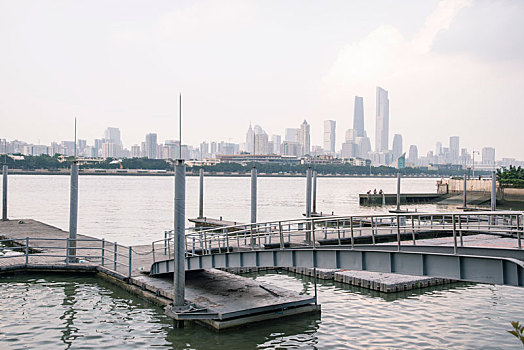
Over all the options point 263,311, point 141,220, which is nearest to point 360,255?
point 263,311

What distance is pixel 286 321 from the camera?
16.6 meters

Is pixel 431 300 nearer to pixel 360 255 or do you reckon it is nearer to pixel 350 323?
pixel 350 323

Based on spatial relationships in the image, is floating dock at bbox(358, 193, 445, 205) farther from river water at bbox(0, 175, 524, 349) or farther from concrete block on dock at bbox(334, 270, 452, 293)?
concrete block on dock at bbox(334, 270, 452, 293)

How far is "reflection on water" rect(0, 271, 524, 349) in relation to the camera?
14984mm

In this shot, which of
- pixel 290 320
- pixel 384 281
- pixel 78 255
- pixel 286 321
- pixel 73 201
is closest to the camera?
pixel 286 321

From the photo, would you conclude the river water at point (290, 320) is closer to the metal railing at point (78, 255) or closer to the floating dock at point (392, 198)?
the metal railing at point (78, 255)

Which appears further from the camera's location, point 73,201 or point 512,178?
point 512,178

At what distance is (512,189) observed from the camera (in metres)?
71.9

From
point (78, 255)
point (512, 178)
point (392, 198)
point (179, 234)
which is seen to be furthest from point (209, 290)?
point (512, 178)

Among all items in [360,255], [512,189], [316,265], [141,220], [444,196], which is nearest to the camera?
A: [360,255]

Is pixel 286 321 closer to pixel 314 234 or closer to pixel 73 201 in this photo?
pixel 314 234

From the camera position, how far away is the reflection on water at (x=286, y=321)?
14984 mm

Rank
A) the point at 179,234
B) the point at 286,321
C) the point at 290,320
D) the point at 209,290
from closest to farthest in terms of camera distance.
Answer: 1. the point at 179,234
2. the point at 286,321
3. the point at 290,320
4. the point at 209,290

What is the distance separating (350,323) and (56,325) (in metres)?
9.42
